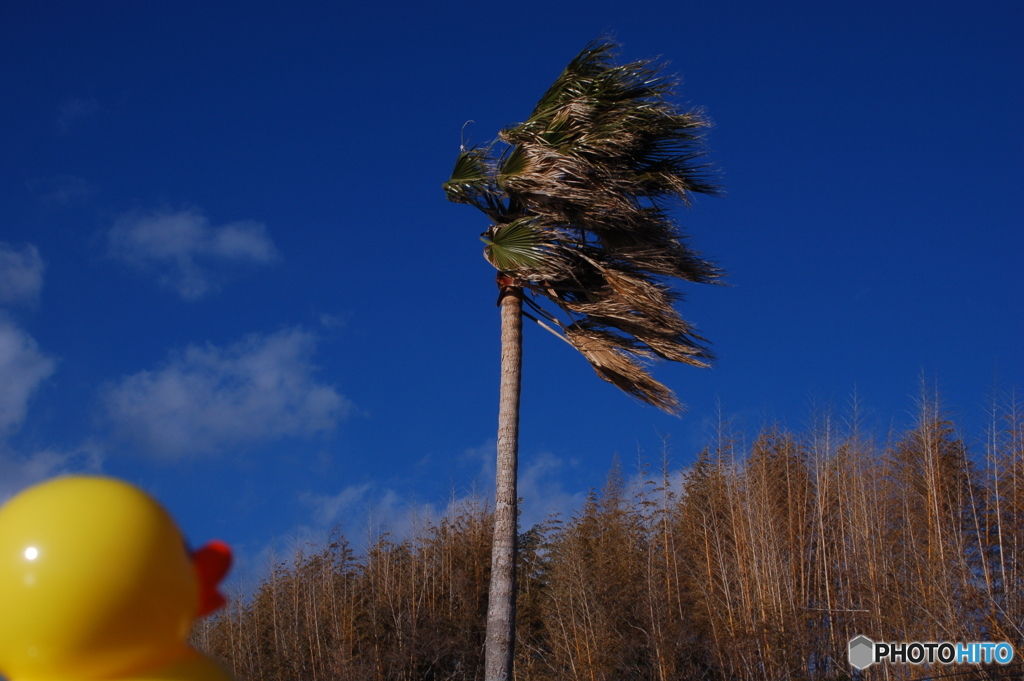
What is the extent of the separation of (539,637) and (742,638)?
445 centimetres

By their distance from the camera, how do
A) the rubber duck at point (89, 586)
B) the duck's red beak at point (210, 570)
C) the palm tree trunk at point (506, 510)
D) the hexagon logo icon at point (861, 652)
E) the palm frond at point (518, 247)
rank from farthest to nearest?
the hexagon logo icon at point (861, 652), the palm frond at point (518, 247), the palm tree trunk at point (506, 510), the duck's red beak at point (210, 570), the rubber duck at point (89, 586)

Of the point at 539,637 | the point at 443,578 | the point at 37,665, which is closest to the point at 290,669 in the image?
the point at 443,578

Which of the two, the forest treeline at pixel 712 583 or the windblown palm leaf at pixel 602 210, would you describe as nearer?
the windblown palm leaf at pixel 602 210

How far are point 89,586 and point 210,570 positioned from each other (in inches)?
9.5

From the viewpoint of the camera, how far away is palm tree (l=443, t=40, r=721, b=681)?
5.23m

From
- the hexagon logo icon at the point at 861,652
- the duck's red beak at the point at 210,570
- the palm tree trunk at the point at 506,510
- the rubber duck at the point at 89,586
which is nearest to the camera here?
the rubber duck at the point at 89,586

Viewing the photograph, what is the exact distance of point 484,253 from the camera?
5.66 metres

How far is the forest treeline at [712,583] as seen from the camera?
8.57m

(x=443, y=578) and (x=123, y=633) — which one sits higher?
(x=443, y=578)

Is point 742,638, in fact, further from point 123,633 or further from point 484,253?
point 123,633

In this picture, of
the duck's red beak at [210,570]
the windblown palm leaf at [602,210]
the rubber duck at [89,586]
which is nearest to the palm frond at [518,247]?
the windblown palm leaf at [602,210]

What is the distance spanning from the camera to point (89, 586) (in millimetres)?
1210

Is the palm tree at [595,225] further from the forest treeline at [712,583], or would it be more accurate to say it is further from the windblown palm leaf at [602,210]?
the forest treeline at [712,583]

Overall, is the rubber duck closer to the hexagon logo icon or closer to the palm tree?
the palm tree
